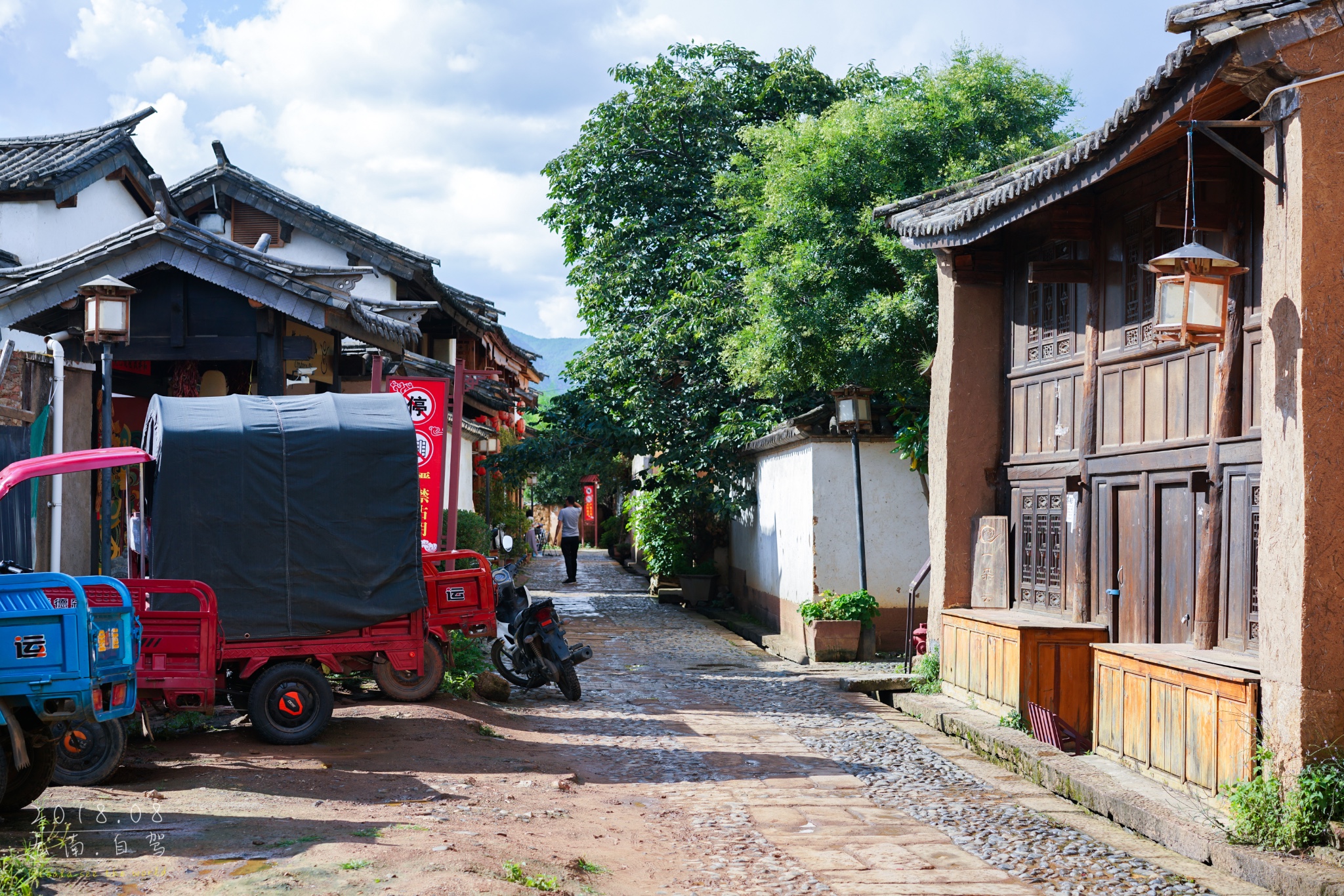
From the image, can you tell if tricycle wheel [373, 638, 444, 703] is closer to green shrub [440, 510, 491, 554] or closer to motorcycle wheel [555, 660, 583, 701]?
motorcycle wheel [555, 660, 583, 701]

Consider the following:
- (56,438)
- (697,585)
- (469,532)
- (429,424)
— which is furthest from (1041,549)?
(697,585)

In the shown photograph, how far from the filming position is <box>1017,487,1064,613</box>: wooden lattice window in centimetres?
1129

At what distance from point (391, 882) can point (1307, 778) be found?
16.5 ft

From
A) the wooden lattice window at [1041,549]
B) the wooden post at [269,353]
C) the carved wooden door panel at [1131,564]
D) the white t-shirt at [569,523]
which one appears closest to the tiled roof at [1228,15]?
the carved wooden door panel at [1131,564]

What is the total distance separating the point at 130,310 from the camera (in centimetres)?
1160

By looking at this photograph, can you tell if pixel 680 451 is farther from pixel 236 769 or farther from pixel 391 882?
pixel 391 882

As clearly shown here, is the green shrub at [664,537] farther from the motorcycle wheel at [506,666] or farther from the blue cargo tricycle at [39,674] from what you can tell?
the blue cargo tricycle at [39,674]

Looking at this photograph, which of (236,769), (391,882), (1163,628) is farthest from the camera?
(1163,628)

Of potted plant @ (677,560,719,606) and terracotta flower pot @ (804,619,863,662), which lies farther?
potted plant @ (677,560,719,606)

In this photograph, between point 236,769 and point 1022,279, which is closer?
point 236,769

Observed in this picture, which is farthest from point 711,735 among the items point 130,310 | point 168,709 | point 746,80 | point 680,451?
point 746,80

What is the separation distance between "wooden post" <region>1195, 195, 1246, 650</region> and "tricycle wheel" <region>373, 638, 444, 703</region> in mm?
6581

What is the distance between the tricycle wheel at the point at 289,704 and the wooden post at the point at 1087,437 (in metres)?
6.74

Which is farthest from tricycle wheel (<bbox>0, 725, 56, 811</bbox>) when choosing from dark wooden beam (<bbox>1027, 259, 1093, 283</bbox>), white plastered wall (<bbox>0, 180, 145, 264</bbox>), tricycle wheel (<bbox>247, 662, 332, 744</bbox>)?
white plastered wall (<bbox>0, 180, 145, 264</bbox>)
